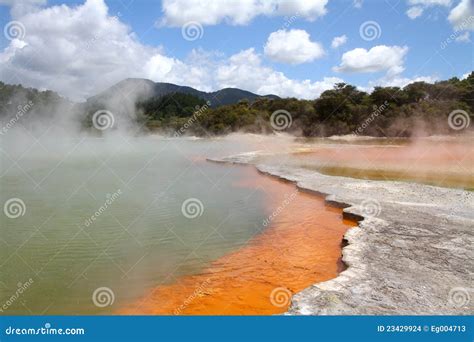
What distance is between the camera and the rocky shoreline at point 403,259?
5238 mm

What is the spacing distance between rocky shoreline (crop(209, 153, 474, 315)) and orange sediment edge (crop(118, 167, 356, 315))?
57 cm

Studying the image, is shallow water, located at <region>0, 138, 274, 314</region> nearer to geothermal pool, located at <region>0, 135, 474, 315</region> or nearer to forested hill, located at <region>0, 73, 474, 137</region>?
geothermal pool, located at <region>0, 135, 474, 315</region>

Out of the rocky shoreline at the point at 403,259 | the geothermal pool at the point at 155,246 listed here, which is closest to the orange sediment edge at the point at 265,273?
the geothermal pool at the point at 155,246

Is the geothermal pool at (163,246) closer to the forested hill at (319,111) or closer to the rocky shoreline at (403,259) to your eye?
the rocky shoreline at (403,259)

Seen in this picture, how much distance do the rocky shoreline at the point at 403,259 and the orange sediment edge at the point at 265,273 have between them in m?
0.57

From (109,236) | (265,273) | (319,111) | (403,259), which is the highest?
(319,111)

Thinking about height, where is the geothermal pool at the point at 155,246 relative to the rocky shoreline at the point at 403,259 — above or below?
below

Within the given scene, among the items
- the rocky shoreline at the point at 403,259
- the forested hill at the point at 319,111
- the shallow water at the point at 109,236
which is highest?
the forested hill at the point at 319,111

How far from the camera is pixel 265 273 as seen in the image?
716 cm

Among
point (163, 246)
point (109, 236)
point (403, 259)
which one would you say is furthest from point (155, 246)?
point (403, 259)

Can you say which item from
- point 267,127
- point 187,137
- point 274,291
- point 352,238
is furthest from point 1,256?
point 187,137

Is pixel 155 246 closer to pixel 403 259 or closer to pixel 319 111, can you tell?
pixel 403 259

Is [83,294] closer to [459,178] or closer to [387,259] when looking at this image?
[387,259]

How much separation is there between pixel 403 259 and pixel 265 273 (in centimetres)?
238
